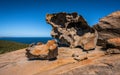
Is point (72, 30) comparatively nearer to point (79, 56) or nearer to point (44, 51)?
point (44, 51)

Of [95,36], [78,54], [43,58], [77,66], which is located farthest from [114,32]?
[43,58]

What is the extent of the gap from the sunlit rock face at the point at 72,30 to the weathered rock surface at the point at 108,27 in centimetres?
77

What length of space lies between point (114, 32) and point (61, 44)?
22.0ft

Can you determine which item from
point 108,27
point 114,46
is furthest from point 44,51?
point 108,27

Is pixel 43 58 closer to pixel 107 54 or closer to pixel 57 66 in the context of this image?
pixel 57 66

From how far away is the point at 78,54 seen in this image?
18.7 meters

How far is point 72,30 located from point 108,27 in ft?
13.0

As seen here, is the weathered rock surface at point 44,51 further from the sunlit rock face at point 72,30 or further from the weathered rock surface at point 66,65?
the sunlit rock face at point 72,30

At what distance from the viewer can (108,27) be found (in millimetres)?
20703

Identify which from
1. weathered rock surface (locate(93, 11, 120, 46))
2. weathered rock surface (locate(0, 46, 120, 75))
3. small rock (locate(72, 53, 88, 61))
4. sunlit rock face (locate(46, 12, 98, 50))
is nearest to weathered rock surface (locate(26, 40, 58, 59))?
weathered rock surface (locate(0, 46, 120, 75))

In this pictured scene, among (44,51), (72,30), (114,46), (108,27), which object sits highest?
(108,27)

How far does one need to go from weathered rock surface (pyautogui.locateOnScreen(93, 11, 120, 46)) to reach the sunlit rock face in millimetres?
769

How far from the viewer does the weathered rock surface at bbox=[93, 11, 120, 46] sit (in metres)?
19.9

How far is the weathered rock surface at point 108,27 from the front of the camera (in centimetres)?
1994
